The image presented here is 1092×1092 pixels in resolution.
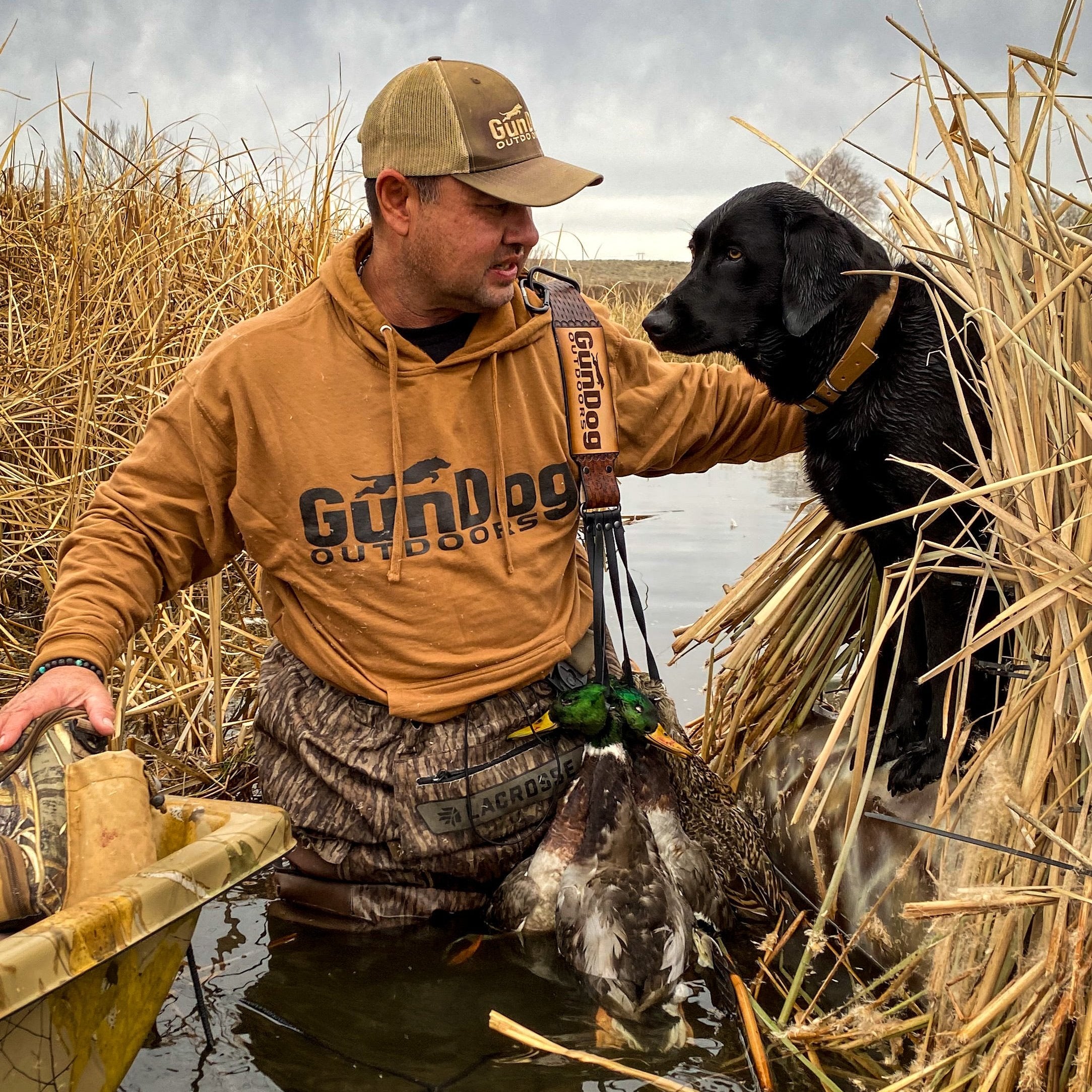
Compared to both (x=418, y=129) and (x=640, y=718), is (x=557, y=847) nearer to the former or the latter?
(x=640, y=718)

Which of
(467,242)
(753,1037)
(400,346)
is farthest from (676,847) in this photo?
(467,242)

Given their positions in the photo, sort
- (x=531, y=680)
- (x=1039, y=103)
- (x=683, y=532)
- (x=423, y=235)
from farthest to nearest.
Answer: (x=683, y=532), (x=531, y=680), (x=423, y=235), (x=1039, y=103)

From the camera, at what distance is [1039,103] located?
2.06m

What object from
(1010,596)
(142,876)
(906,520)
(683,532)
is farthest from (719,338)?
(683,532)

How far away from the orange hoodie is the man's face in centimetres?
16

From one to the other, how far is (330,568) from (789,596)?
121 cm

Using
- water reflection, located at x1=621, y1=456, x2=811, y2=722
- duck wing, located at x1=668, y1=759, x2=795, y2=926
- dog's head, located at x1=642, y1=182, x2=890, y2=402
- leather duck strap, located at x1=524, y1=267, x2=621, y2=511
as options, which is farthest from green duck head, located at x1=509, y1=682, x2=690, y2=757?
water reflection, located at x1=621, y1=456, x2=811, y2=722

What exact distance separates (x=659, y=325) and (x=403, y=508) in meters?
0.78

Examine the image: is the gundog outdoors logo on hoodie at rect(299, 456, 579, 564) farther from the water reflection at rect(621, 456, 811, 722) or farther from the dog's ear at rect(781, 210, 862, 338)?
the water reflection at rect(621, 456, 811, 722)

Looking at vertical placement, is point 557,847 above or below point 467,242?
below

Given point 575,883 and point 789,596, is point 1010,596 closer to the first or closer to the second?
point 789,596

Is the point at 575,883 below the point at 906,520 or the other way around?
below

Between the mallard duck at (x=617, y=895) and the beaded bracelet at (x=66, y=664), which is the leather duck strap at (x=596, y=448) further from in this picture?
the beaded bracelet at (x=66, y=664)

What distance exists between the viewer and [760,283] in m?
3.04
